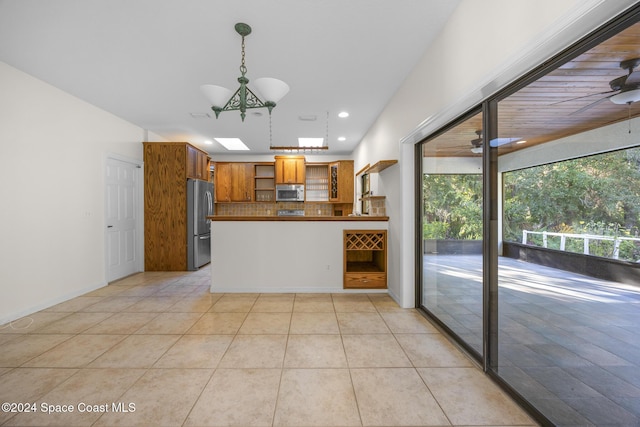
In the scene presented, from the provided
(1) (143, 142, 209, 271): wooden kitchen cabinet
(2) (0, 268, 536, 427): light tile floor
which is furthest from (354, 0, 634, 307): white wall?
(1) (143, 142, 209, 271): wooden kitchen cabinet

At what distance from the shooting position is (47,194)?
3.35 m

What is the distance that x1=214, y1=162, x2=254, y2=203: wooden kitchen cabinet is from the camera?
7.29m

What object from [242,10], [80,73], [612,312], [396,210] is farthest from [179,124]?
[612,312]

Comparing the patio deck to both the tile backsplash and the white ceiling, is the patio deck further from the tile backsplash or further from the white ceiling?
the tile backsplash

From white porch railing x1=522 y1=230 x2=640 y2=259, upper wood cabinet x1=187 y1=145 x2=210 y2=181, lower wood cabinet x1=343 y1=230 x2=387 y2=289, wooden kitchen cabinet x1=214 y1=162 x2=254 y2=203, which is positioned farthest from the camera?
wooden kitchen cabinet x1=214 y1=162 x2=254 y2=203

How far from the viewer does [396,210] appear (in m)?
3.58

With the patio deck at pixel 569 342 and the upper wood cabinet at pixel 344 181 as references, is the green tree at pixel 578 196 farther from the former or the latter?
the upper wood cabinet at pixel 344 181

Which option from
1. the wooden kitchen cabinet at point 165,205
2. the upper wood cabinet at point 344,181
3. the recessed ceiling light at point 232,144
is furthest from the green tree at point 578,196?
the recessed ceiling light at point 232,144

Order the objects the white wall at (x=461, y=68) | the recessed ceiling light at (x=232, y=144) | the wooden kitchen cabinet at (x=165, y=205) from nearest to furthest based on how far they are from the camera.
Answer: the white wall at (x=461, y=68) < the wooden kitchen cabinet at (x=165, y=205) < the recessed ceiling light at (x=232, y=144)

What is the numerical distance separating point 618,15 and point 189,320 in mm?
3811

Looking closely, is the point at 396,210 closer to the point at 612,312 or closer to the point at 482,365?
the point at 482,365

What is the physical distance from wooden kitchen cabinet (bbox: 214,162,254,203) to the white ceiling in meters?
3.18

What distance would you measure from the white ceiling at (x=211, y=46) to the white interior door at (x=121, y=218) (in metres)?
1.13

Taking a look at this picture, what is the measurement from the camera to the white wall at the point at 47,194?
9.62 feet
